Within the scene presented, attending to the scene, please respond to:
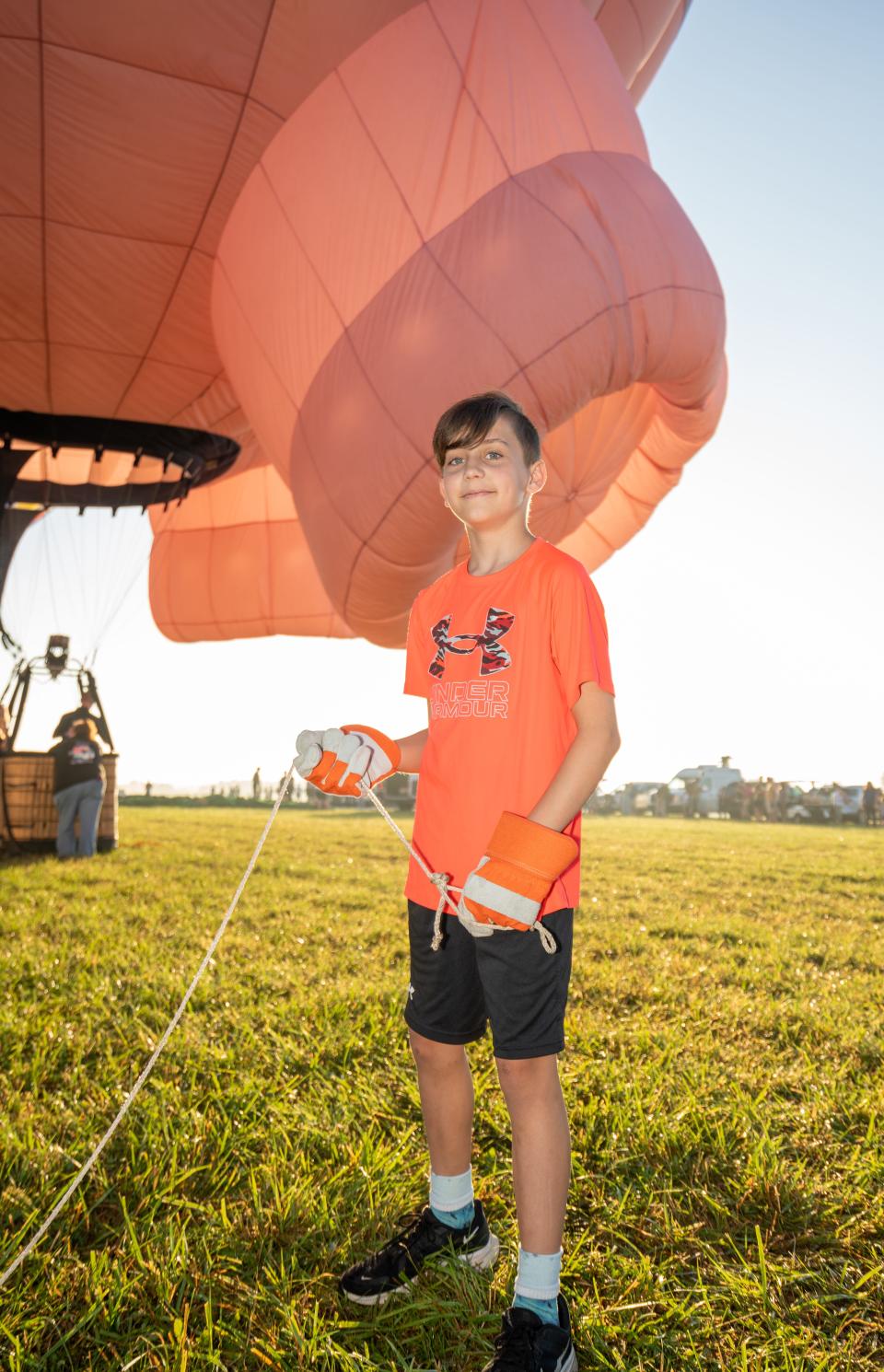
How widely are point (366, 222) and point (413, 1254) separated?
3261 millimetres

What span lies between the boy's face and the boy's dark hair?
0.01 meters

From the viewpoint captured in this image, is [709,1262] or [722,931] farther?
[722,931]

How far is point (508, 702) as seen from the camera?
5.07ft

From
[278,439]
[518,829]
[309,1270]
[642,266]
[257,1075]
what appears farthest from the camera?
[278,439]

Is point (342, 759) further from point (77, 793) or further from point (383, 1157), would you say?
point (77, 793)

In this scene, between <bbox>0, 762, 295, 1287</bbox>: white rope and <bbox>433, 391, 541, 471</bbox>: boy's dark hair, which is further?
<bbox>433, 391, 541, 471</bbox>: boy's dark hair

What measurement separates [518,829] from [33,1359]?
1.08 m

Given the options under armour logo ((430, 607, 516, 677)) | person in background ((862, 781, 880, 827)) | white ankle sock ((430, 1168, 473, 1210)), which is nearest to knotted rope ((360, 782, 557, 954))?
under armour logo ((430, 607, 516, 677))

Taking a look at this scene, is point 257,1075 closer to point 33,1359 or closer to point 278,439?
point 33,1359

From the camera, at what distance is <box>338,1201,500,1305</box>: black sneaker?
154cm

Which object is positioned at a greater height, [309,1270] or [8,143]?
[8,143]

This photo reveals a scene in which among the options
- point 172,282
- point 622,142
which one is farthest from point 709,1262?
point 172,282

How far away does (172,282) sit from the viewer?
4312 millimetres

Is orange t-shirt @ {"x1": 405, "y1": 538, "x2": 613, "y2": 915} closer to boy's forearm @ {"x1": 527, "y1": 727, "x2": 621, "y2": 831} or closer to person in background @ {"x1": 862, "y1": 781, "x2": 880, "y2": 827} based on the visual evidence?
boy's forearm @ {"x1": 527, "y1": 727, "x2": 621, "y2": 831}
